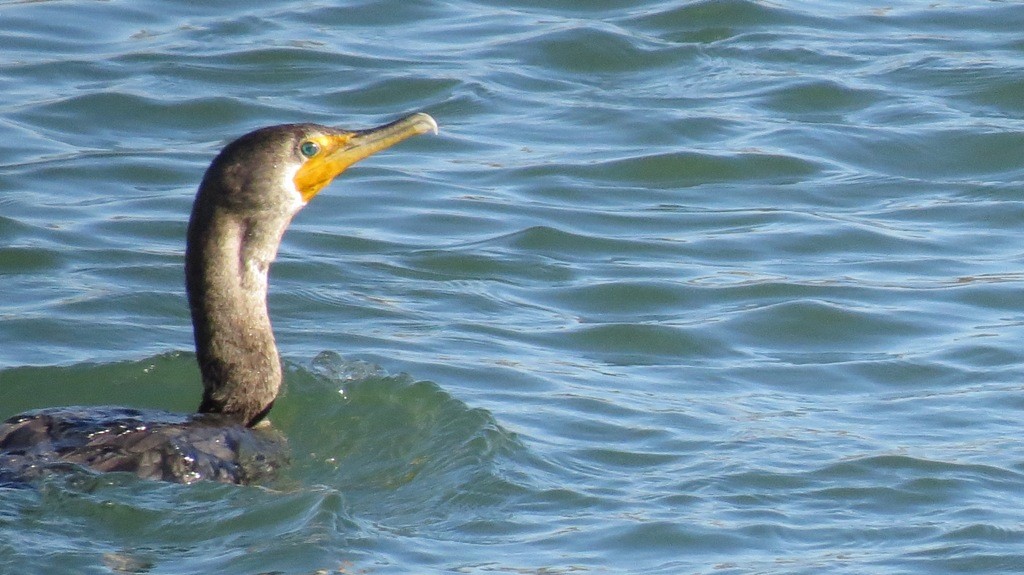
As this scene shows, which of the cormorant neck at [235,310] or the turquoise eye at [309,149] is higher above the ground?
the turquoise eye at [309,149]

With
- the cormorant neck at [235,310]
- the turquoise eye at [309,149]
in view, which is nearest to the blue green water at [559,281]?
the cormorant neck at [235,310]

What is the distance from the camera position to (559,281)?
9.69 meters

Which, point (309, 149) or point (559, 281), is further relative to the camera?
point (559, 281)

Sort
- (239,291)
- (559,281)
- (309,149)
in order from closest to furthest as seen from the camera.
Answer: (239,291), (309,149), (559,281)

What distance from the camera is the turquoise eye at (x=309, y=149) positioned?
24.0ft

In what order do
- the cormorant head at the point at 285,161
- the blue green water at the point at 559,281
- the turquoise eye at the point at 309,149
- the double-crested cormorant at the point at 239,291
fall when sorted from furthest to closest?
the turquoise eye at the point at 309,149, the cormorant head at the point at 285,161, the double-crested cormorant at the point at 239,291, the blue green water at the point at 559,281

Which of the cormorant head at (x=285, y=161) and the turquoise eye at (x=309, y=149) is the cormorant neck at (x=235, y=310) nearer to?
the cormorant head at (x=285, y=161)

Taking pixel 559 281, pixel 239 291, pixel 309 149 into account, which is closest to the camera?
pixel 239 291

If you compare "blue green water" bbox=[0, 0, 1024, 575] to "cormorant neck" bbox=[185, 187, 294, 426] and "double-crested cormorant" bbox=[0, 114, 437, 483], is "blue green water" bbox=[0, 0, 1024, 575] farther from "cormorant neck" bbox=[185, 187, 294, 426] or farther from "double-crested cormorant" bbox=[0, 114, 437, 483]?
"cormorant neck" bbox=[185, 187, 294, 426]

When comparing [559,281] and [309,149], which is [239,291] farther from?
[559,281]

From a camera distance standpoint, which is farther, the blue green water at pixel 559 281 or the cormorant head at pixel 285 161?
the cormorant head at pixel 285 161

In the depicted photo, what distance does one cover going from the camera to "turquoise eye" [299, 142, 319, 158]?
24.0ft

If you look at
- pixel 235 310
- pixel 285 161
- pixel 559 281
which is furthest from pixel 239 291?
pixel 559 281

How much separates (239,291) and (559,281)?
2796 mm
